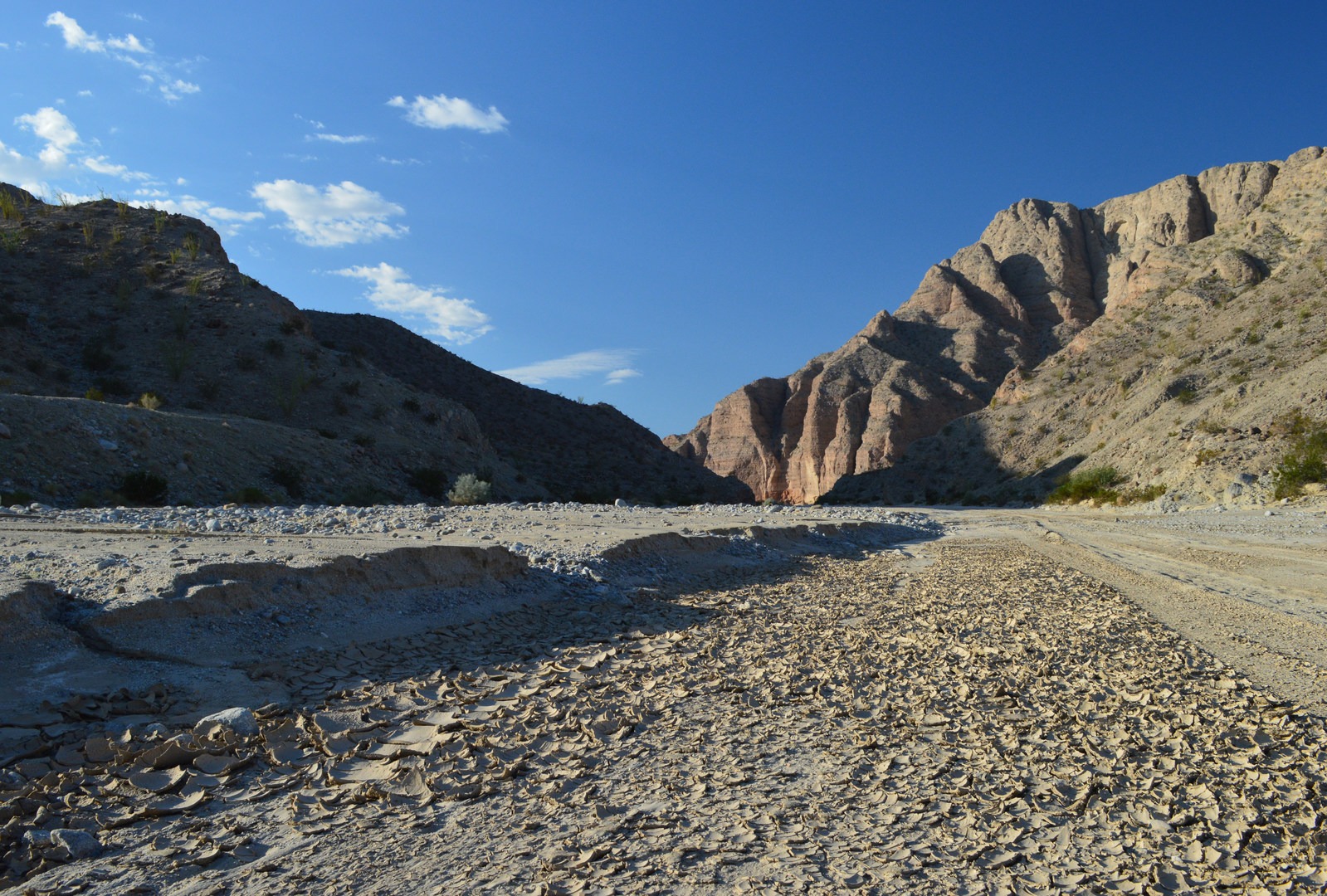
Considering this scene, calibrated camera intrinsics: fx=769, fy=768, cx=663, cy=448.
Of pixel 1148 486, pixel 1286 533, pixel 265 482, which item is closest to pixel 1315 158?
pixel 1148 486

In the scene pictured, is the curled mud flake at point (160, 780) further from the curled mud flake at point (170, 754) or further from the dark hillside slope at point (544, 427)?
the dark hillside slope at point (544, 427)

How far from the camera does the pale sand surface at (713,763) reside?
3016 millimetres

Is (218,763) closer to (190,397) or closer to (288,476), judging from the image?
(288,476)

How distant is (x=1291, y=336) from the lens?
117ft

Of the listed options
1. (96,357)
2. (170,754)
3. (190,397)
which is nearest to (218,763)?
(170,754)

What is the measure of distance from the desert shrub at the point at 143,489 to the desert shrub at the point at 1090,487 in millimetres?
33782

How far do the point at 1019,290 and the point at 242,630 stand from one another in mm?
87957

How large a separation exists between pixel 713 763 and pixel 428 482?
950 inches

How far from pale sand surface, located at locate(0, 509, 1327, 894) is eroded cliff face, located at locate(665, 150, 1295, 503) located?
213 ft

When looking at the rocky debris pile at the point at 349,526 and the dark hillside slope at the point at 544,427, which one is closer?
the rocky debris pile at the point at 349,526

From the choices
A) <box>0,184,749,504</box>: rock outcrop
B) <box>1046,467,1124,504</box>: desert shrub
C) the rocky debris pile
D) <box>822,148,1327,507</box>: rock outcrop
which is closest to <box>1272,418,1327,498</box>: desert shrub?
<box>822,148,1327,507</box>: rock outcrop

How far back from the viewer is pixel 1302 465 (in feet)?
78.9

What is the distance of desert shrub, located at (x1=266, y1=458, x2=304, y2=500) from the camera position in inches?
800

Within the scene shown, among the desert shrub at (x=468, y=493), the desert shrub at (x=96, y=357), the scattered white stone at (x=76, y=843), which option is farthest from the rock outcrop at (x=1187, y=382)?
the desert shrub at (x=96, y=357)
